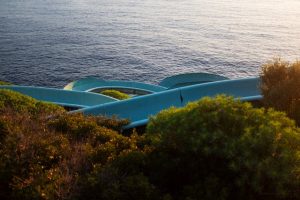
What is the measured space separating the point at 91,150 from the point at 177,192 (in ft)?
11.4

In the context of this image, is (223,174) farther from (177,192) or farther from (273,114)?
(273,114)

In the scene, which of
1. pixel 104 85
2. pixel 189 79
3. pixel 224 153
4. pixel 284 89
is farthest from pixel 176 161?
pixel 189 79

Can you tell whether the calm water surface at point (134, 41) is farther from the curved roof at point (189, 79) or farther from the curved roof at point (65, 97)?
→ the curved roof at point (65, 97)

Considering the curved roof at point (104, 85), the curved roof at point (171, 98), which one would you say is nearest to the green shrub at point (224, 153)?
the curved roof at point (171, 98)

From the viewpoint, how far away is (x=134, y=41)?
12388 centimetres

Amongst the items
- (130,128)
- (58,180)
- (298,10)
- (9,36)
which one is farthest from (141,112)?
(298,10)

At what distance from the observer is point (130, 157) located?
41.9 ft

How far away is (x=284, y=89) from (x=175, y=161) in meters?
10.3

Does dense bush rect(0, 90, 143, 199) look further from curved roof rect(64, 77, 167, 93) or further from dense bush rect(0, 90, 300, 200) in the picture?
curved roof rect(64, 77, 167, 93)

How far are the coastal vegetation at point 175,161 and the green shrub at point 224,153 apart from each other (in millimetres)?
29

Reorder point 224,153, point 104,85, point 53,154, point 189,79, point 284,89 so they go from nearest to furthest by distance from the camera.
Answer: point 224,153, point 53,154, point 284,89, point 104,85, point 189,79

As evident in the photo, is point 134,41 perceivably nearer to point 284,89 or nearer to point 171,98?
point 171,98

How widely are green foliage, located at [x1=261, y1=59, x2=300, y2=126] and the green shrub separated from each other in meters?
7.29

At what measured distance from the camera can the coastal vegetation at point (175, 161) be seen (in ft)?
36.8
